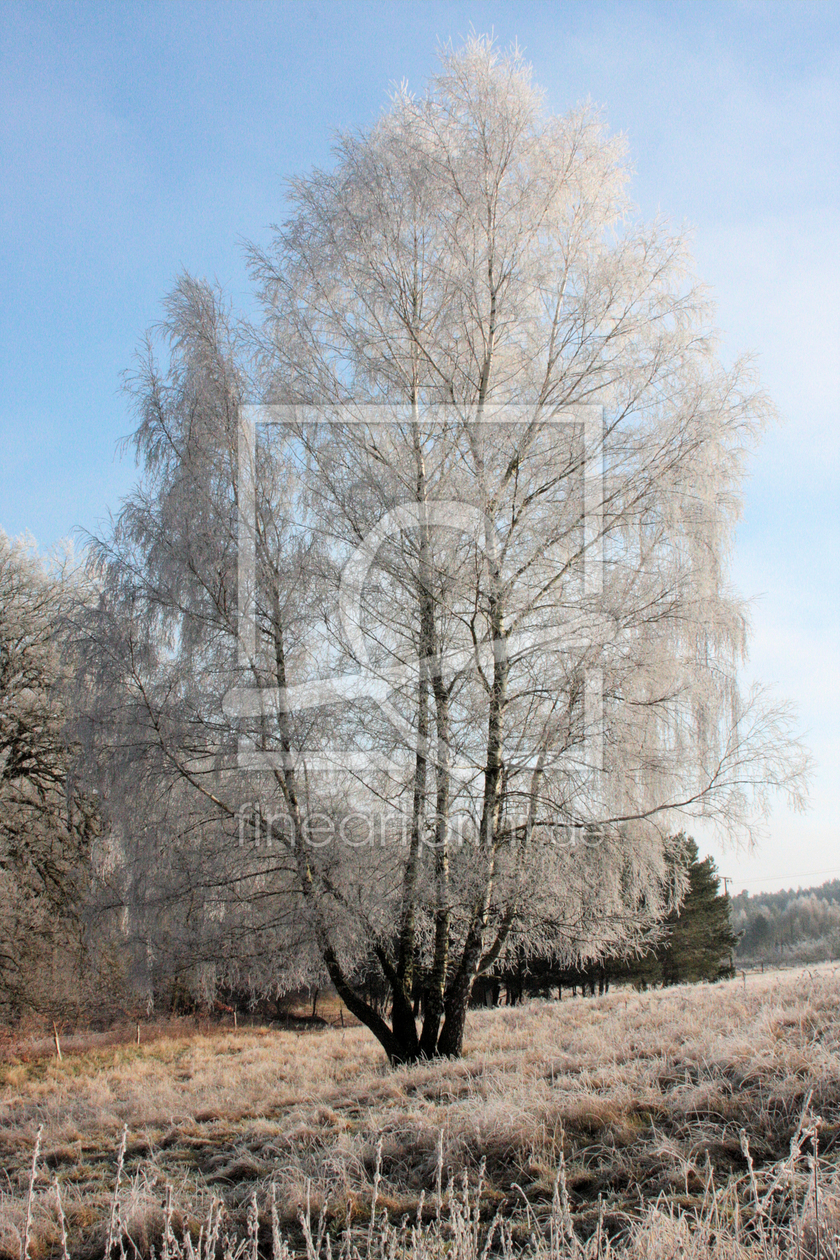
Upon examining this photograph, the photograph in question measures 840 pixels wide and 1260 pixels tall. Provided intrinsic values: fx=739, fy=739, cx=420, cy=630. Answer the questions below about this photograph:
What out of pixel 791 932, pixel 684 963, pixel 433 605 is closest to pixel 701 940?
pixel 684 963

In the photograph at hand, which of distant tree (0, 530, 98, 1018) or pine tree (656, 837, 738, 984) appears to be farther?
pine tree (656, 837, 738, 984)

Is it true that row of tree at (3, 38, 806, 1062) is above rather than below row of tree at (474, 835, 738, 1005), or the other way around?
above

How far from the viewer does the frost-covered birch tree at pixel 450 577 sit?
6383mm

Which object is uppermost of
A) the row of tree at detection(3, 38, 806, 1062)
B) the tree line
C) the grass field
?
the row of tree at detection(3, 38, 806, 1062)

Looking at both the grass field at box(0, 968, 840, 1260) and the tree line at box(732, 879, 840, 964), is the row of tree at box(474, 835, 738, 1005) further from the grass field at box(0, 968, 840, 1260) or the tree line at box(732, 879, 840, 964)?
the tree line at box(732, 879, 840, 964)

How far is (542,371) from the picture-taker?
7148 mm

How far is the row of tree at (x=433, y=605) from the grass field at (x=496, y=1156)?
3.70 feet

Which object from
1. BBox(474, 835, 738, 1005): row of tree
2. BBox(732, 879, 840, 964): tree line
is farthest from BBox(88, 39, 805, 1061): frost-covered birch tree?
BBox(732, 879, 840, 964): tree line

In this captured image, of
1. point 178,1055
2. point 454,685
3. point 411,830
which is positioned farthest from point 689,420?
point 178,1055

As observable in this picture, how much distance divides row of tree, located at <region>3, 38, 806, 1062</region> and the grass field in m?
1.13

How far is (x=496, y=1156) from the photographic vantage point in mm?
3656

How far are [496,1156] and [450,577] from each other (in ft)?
12.7

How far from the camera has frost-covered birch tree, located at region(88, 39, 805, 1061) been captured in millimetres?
6383

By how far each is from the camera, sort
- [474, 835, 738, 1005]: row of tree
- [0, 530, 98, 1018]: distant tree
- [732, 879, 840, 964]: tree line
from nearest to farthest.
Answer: [0, 530, 98, 1018]: distant tree < [474, 835, 738, 1005]: row of tree < [732, 879, 840, 964]: tree line
